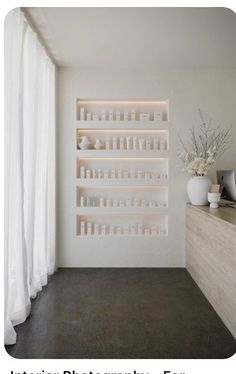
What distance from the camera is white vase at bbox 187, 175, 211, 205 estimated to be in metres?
3.96

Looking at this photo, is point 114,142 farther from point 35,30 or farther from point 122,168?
point 35,30

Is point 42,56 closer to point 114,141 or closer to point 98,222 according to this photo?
point 114,141

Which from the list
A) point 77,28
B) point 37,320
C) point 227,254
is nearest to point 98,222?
point 37,320

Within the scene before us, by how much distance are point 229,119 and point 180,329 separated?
2.95m

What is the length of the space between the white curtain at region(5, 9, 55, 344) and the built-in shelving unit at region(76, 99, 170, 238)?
50 cm

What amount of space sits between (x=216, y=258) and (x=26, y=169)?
6.48ft

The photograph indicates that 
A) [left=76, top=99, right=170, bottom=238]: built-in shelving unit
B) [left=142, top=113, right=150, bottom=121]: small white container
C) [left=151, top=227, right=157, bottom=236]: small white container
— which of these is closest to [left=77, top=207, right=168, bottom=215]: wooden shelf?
[left=76, top=99, right=170, bottom=238]: built-in shelving unit

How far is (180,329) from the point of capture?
2.54 m

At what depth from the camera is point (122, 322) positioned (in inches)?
105

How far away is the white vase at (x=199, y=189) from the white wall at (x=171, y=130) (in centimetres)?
31
